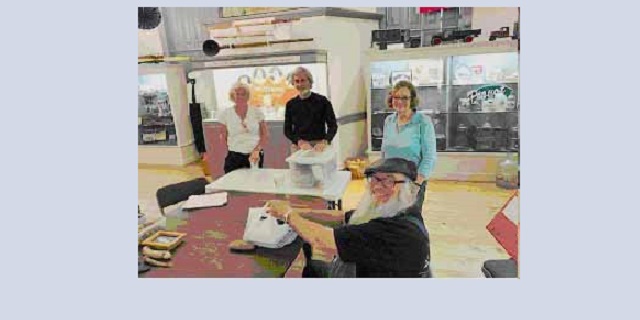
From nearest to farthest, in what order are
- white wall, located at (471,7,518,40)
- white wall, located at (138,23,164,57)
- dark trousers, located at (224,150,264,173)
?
white wall, located at (471,7,518,40)
white wall, located at (138,23,164,57)
dark trousers, located at (224,150,264,173)

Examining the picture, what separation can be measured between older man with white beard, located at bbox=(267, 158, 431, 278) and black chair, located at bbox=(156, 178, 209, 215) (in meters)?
0.45

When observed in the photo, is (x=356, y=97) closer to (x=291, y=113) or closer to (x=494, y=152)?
(x=291, y=113)

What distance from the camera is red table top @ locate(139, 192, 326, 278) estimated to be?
2.33 m

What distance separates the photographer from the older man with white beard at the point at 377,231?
227 cm

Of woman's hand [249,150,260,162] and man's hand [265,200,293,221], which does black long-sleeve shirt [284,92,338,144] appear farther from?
man's hand [265,200,293,221]

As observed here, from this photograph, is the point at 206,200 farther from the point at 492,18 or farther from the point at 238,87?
the point at 492,18

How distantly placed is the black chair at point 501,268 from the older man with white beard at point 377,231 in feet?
1.01

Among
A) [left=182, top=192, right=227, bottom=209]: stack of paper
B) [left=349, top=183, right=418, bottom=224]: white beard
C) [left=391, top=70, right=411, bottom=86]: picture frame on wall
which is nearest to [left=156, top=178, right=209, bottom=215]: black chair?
[left=182, top=192, right=227, bottom=209]: stack of paper

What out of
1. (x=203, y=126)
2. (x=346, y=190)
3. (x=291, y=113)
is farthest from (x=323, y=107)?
(x=203, y=126)

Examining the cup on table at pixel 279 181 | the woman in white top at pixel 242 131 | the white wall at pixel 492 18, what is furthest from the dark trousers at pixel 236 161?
the white wall at pixel 492 18

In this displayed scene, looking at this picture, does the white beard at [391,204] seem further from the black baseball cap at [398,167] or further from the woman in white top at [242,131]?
the woman in white top at [242,131]

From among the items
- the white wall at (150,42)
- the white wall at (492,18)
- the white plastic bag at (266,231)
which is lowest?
the white plastic bag at (266,231)

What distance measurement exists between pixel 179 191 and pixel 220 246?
38 cm

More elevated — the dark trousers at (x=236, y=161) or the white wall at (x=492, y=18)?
the white wall at (x=492, y=18)
